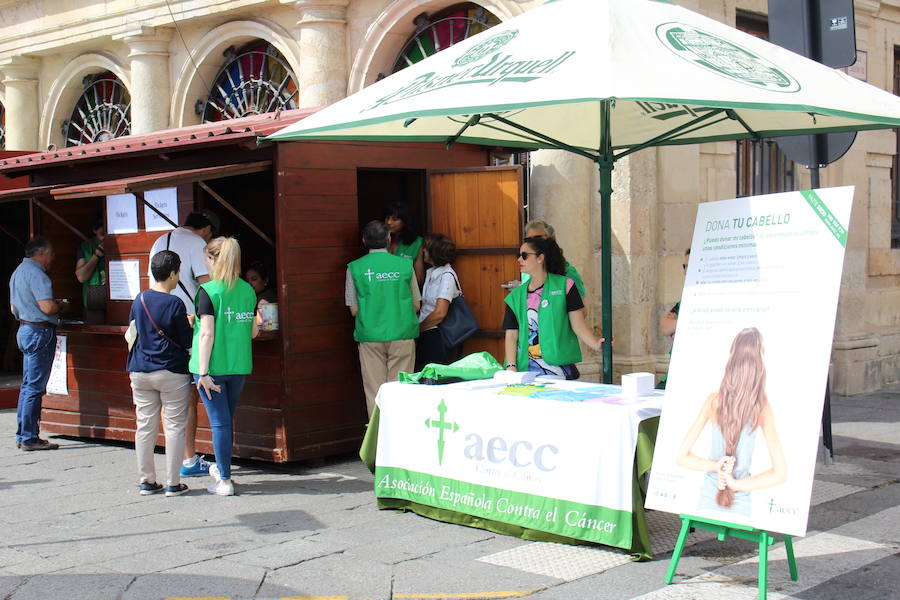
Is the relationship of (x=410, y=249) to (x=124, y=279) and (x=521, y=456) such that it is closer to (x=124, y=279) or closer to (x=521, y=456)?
(x=124, y=279)

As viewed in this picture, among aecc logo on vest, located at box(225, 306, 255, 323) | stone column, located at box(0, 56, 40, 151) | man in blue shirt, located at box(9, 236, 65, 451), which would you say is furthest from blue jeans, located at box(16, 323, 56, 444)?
stone column, located at box(0, 56, 40, 151)

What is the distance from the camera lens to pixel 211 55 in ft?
44.1

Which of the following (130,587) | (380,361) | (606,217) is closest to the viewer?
(130,587)

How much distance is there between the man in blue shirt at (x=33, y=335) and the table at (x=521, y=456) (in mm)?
3681

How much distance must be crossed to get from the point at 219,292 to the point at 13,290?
112 inches

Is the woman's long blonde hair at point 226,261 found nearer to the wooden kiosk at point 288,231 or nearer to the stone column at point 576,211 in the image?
the wooden kiosk at point 288,231

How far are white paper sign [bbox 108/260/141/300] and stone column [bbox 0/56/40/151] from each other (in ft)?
27.7

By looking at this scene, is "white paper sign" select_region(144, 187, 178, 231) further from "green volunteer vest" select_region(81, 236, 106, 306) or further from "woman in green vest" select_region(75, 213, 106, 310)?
"green volunteer vest" select_region(81, 236, 106, 306)

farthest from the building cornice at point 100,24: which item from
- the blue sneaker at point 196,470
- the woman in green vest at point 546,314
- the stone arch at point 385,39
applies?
the woman in green vest at point 546,314

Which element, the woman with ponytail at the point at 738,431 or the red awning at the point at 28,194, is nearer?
the woman with ponytail at the point at 738,431

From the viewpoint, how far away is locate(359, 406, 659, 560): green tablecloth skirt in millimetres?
5184

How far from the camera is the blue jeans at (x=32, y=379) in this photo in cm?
868

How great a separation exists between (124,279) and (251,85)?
17.3 feet

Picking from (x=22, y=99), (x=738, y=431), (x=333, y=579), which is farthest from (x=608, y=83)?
(x=22, y=99)
